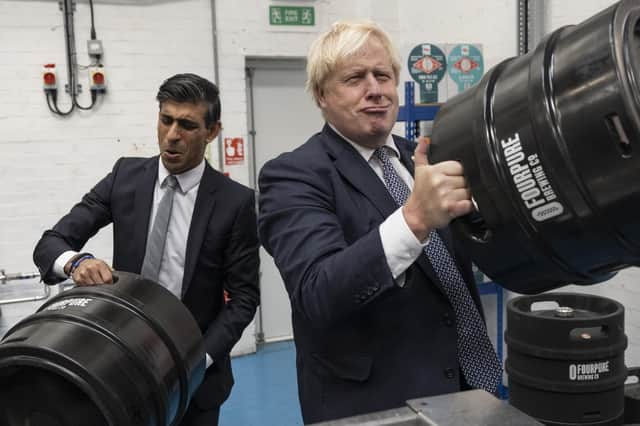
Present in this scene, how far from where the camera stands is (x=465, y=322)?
1.25 metres

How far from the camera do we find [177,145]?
1933 mm

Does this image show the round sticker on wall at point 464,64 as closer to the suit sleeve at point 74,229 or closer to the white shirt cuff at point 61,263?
the suit sleeve at point 74,229

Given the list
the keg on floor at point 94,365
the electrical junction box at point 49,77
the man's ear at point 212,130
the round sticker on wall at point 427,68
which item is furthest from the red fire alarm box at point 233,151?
the keg on floor at point 94,365

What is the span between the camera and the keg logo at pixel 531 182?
0.79 m

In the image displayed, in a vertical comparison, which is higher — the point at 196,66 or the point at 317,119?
the point at 196,66

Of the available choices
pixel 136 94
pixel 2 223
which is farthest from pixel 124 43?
pixel 2 223

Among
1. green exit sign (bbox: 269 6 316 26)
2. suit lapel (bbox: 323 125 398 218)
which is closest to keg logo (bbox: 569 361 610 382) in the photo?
suit lapel (bbox: 323 125 398 218)

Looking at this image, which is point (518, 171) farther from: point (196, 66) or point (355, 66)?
point (196, 66)

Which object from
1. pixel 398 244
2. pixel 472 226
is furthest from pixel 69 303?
pixel 472 226

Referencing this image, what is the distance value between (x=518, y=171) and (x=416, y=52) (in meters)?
2.18

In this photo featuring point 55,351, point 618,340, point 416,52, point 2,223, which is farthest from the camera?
point 2,223

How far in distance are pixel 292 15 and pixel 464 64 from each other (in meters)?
1.65

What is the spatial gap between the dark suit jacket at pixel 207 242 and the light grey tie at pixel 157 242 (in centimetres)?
3

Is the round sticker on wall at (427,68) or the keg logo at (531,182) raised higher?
the round sticker on wall at (427,68)
